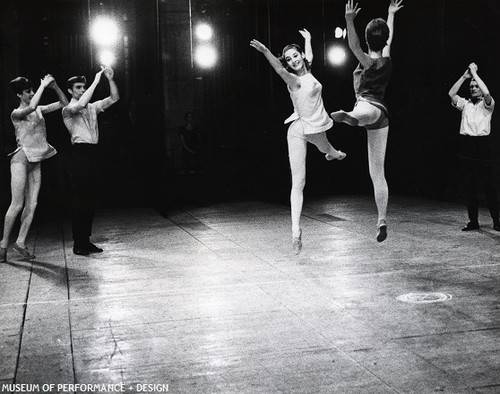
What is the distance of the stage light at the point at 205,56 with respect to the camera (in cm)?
2005

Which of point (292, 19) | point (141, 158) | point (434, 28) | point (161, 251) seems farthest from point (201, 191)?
point (161, 251)

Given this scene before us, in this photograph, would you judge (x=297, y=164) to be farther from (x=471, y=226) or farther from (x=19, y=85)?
(x=471, y=226)

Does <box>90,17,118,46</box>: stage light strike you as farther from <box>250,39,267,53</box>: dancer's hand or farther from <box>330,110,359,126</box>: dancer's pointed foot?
<box>330,110,359,126</box>: dancer's pointed foot

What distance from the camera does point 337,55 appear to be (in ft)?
64.0

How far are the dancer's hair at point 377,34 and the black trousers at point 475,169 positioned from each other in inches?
220

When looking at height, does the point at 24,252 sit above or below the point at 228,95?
below

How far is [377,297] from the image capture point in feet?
24.3

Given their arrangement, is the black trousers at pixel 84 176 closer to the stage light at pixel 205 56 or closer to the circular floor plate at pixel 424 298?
the circular floor plate at pixel 424 298

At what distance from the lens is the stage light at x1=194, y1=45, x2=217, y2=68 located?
20.0m

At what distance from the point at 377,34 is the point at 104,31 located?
14.3m

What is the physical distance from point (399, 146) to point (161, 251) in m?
8.28

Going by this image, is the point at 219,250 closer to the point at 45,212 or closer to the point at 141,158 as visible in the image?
the point at 45,212

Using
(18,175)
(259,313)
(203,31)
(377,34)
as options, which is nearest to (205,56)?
(203,31)

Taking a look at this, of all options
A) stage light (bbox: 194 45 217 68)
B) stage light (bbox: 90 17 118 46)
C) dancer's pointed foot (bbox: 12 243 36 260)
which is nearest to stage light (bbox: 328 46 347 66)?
stage light (bbox: 194 45 217 68)
